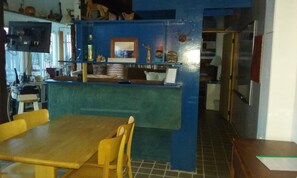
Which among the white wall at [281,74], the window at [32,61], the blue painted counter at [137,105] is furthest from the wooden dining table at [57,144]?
the window at [32,61]

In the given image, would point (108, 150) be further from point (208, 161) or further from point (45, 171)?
point (208, 161)

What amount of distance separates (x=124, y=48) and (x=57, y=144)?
1.84m

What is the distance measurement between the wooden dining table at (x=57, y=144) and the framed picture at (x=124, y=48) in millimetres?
1145

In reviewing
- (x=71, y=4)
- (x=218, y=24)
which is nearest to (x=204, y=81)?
(x=218, y=24)

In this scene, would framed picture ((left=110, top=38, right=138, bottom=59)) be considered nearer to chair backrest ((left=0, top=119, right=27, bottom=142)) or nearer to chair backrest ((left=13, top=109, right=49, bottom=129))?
chair backrest ((left=13, top=109, right=49, bottom=129))

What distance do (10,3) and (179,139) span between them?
5586 millimetres

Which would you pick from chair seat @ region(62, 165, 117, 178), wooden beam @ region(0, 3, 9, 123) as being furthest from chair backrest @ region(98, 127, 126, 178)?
wooden beam @ region(0, 3, 9, 123)

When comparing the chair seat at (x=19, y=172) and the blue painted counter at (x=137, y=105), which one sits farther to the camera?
the blue painted counter at (x=137, y=105)

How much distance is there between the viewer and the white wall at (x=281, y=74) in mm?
1916

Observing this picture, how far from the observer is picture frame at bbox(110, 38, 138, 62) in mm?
3377

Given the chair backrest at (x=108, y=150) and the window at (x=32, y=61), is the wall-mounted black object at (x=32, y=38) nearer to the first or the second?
the window at (x=32, y=61)

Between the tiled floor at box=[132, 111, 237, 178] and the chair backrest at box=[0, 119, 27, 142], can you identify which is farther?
the tiled floor at box=[132, 111, 237, 178]

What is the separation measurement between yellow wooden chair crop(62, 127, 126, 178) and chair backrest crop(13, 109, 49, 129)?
2.37ft

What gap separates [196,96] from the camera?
3113 mm
